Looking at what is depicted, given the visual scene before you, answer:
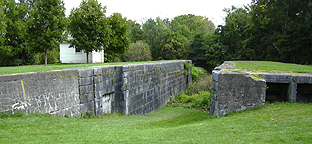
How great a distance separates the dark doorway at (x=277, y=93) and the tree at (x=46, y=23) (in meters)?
15.5

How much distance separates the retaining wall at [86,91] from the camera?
557cm

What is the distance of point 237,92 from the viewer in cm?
673

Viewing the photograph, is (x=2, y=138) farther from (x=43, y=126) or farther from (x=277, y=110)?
(x=277, y=110)

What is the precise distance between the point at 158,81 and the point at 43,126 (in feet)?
32.7

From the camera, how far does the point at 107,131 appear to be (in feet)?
17.4

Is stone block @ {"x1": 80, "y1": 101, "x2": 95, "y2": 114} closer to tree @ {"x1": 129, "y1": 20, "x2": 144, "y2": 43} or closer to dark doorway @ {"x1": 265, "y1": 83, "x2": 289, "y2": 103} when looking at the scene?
dark doorway @ {"x1": 265, "y1": 83, "x2": 289, "y2": 103}

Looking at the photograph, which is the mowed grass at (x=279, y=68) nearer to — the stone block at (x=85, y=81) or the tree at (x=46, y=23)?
the stone block at (x=85, y=81)

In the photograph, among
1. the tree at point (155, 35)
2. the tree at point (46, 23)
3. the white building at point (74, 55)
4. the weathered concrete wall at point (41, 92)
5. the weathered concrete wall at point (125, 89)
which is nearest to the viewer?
the weathered concrete wall at point (41, 92)

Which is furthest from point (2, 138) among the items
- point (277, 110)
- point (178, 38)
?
point (178, 38)

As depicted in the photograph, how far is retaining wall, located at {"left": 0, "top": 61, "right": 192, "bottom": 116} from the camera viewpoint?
5.57m

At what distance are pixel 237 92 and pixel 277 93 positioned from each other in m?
1.76

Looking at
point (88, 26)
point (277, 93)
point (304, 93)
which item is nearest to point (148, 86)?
point (277, 93)

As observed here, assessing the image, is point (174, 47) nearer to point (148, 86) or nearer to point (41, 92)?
point (148, 86)

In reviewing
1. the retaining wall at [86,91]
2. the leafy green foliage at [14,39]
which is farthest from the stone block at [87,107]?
the leafy green foliage at [14,39]
